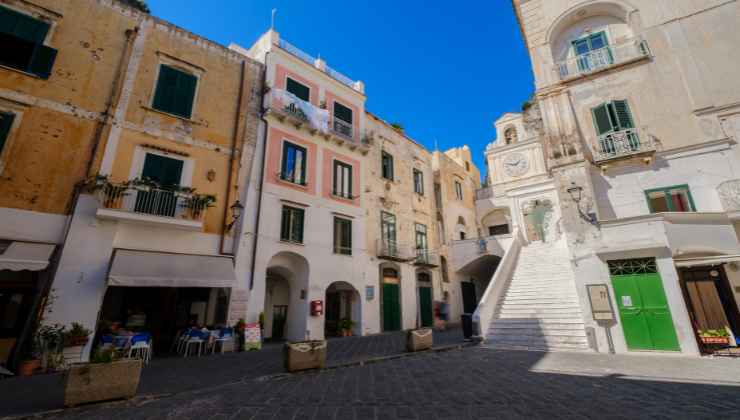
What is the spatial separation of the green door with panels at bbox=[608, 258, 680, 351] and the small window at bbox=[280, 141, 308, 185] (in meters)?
11.8

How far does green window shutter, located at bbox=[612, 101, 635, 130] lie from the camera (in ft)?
34.8

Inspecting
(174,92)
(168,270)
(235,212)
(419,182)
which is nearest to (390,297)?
(419,182)

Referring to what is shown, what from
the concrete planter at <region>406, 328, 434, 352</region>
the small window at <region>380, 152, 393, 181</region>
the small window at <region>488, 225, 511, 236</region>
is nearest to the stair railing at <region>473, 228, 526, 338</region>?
the concrete planter at <region>406, 328, 434, 352</region>

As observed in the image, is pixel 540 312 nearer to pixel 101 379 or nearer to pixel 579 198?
pixel 579 198

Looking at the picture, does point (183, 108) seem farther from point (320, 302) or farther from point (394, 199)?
point (394, 199)

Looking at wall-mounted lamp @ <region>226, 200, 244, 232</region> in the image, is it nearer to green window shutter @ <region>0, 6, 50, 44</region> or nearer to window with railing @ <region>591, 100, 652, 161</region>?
green window shutter @ <region>0, 6, 50, 44</region>

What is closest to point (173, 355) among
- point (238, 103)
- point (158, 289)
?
point (158, 289)

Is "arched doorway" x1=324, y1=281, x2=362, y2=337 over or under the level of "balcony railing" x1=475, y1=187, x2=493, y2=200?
under

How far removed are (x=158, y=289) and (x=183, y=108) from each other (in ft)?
20.9

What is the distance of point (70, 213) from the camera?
8.66m

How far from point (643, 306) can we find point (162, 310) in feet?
47.9

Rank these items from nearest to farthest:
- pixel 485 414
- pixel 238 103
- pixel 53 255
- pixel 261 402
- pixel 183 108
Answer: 1. pixel 485 414
2. pixel 261 402
3. pixel 53 255
4. pixel 183 108
5. pixel 238 103

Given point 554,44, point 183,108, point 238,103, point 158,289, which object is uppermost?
point 554,44

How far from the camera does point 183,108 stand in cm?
1145
